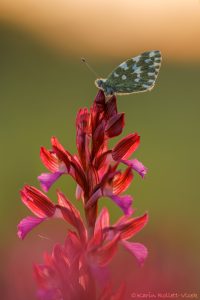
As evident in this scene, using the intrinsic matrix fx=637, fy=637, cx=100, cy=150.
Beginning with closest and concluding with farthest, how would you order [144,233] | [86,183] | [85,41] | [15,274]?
[86,183] → [15,274] → [144,233] → [85,41]

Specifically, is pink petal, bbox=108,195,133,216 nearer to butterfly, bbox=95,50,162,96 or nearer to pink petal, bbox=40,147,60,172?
pink petal, bbox=40,147,60,172

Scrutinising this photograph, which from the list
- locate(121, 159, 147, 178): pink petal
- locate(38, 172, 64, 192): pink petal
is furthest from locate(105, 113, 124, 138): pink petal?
locate(38, 172, 64, 192): pink petal

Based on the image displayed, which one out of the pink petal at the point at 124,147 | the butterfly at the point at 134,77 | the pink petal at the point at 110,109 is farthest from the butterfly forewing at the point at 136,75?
the pink petal at the point at 124,147

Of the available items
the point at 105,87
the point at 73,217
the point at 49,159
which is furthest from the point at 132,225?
the point at 105,87

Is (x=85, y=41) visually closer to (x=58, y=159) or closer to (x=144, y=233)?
(x=144, y=233)

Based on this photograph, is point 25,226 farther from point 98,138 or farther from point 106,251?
point 98,138

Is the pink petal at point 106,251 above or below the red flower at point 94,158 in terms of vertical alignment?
below

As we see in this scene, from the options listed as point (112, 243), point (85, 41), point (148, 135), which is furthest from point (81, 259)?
point (85, 41)

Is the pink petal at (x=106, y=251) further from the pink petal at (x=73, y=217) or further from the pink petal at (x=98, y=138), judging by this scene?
the pink petal at (x=98, y=138)
